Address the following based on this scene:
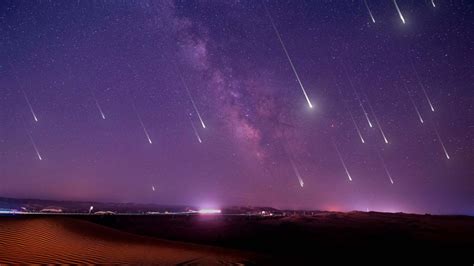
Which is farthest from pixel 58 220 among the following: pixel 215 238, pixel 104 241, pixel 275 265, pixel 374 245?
pixel 374 245

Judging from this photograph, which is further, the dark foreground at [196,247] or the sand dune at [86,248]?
the dark foreground at [196,247]

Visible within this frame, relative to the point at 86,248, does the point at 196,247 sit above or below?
below

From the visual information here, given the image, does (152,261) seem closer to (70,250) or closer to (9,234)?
(70,250)

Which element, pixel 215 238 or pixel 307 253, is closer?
pixel 307 253

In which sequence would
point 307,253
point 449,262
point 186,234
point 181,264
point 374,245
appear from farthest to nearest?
point 186,234 → point 374,245 → point 307,253 → point 449,262 → point 181,264

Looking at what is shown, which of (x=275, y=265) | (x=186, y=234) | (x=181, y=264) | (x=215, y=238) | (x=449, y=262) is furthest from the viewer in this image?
(x=186, y=234)

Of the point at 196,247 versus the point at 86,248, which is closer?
the point at 86,248

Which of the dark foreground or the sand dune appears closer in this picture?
the sand dune
